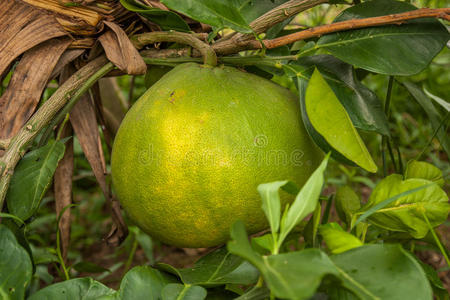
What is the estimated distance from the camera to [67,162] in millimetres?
1019

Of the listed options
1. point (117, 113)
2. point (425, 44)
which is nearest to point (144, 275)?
point (425, 44)

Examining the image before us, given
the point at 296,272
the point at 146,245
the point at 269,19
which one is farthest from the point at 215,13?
the point at 146,245

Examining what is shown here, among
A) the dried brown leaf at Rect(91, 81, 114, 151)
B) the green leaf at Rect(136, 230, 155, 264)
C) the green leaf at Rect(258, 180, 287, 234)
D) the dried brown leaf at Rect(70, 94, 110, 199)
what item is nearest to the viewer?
the green leaf at Rect(258, 180, 287, 234)

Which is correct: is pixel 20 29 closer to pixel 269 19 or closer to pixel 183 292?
pixel 269 19

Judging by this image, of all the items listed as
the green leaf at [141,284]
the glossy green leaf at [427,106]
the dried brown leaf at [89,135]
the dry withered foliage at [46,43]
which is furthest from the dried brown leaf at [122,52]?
the glossy green leaf at [427,106]

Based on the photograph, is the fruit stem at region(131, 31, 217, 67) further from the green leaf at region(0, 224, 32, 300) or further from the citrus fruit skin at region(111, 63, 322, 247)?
the green leaf at region(0, 224, 32, 300)

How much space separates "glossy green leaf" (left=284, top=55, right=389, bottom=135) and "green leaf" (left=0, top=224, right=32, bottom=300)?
531 millimetres

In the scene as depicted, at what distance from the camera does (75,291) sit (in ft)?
2.20

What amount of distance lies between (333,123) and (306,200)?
0.18 meters

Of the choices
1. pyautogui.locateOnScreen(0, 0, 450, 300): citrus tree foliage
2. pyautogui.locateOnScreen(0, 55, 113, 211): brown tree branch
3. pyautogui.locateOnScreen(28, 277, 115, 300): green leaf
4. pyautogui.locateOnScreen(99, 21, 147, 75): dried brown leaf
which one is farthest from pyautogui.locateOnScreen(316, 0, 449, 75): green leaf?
pyautogui.locateOnScreen(28, 277, 115, 300): green leaf

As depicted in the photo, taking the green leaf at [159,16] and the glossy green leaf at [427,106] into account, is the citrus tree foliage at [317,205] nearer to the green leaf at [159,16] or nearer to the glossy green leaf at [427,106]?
the green leaf at [159,16]

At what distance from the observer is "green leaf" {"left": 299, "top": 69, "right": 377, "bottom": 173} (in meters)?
0.65

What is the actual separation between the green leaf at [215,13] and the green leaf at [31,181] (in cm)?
35

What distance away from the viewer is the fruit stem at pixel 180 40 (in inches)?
33.8
